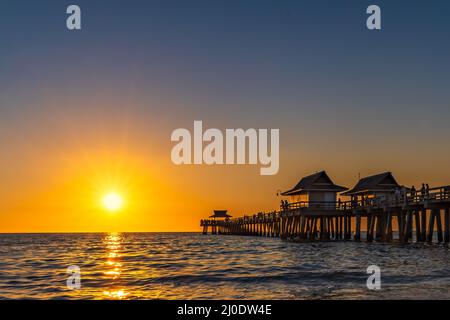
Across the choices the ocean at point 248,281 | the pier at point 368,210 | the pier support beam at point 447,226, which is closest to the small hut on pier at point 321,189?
the pier at point 368,210

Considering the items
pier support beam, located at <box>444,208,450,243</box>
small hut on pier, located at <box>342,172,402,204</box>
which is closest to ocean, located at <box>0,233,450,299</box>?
pier support beam, located at <box>444,208,450,243</box>

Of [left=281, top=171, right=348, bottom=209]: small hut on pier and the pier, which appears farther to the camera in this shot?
[left=281, top=171, right=348, bottom=209]: small hut on pier

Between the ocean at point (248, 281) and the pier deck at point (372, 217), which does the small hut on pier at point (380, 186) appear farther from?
the ocean at point (248, 281)

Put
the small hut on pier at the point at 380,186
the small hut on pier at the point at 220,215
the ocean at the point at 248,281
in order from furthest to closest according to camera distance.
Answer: the small hut on pier at the point at 220,215, the small hut on pier at the point at 380,186, the ocean at the point at 248,281

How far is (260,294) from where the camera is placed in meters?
15.6

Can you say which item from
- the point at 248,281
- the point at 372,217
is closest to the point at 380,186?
the point at 372,217

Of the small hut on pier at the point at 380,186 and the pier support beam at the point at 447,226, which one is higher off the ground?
the small hut on pier at the point at 380,186

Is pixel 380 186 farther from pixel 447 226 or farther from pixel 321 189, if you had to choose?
pixel 447 226

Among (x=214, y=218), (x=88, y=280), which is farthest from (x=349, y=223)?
(x=214, y=218)

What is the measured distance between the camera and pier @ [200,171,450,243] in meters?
34.4

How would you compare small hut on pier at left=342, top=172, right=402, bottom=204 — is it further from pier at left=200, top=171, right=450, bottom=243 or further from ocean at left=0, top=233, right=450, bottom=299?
ocean at left=0, top=233, right=450, bottom=299

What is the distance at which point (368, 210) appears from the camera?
142 ft

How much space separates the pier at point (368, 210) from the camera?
34.4 meters
